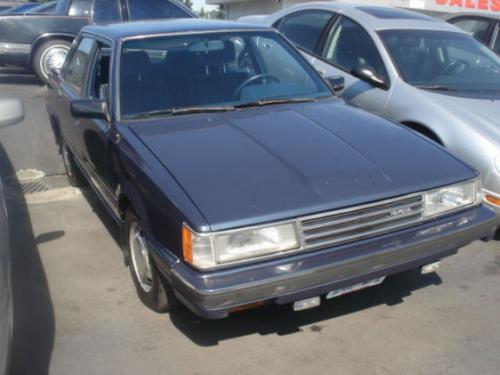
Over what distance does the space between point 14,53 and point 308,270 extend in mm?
8407

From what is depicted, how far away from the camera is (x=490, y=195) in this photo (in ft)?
13.3

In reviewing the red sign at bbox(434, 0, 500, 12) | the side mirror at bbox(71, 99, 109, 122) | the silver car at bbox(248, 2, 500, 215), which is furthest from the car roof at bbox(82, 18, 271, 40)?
the red sign at bbox(434, 0, 500, 12)

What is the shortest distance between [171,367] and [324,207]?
3.84 feet

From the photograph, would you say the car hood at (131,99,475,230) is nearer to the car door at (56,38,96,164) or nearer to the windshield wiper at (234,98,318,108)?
the windshield wiper at (234,98,318,108)

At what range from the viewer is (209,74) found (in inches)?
155

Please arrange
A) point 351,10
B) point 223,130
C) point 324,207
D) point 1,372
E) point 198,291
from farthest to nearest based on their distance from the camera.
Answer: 1. point 351,10
2. point 223,130
3. point 324,207
4. point 198,291
5. point 1,372

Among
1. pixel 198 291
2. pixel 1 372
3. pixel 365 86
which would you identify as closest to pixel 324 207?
pixel 198 291

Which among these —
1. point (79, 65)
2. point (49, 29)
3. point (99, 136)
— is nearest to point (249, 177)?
point (99, 136)

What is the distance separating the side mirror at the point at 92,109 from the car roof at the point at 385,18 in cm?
298

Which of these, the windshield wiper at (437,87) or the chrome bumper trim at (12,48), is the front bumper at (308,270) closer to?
the windshield wiper at (437,87)

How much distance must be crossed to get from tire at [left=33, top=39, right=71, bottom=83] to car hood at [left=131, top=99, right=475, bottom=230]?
6.65m

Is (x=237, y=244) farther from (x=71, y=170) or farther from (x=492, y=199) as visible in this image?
(x=71, y=170)

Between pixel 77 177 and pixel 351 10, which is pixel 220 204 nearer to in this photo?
pixel 77 177

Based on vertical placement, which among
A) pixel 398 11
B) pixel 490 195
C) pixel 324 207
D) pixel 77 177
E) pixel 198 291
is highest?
pixel 398 11
